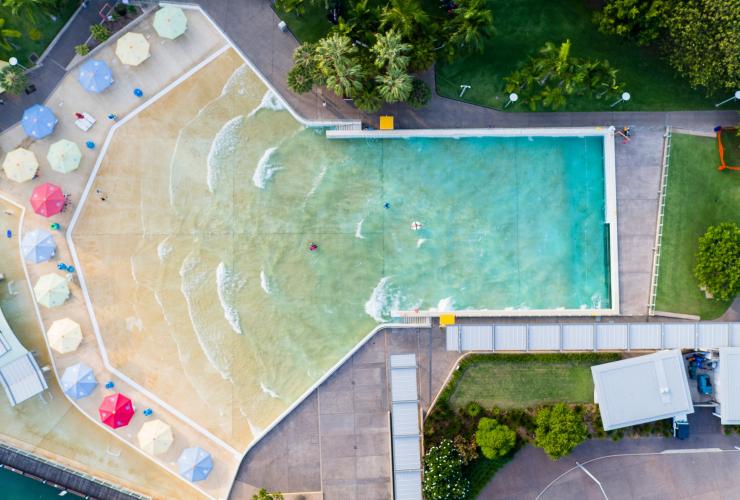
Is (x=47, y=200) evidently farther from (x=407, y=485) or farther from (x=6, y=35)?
(x=407, y=485)

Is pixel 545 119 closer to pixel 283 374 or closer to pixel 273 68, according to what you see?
pixel 273 68

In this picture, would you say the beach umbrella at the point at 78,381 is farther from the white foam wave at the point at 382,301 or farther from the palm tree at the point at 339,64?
the palm tree at the point at 339,64

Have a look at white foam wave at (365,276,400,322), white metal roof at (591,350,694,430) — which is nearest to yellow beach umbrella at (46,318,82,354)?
white foam wave at (365,276,400,322)

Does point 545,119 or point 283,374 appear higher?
point 545,119

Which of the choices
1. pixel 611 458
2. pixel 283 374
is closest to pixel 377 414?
pixel 283 374


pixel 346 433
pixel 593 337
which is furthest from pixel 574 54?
pixel 346 433

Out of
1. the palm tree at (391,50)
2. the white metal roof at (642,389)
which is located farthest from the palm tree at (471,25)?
the white metal roof at (642,389)

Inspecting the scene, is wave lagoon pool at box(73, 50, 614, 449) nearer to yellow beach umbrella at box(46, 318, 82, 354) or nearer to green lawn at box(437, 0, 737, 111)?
yellow beach umbrella at box(46, 318, 82, 354)
